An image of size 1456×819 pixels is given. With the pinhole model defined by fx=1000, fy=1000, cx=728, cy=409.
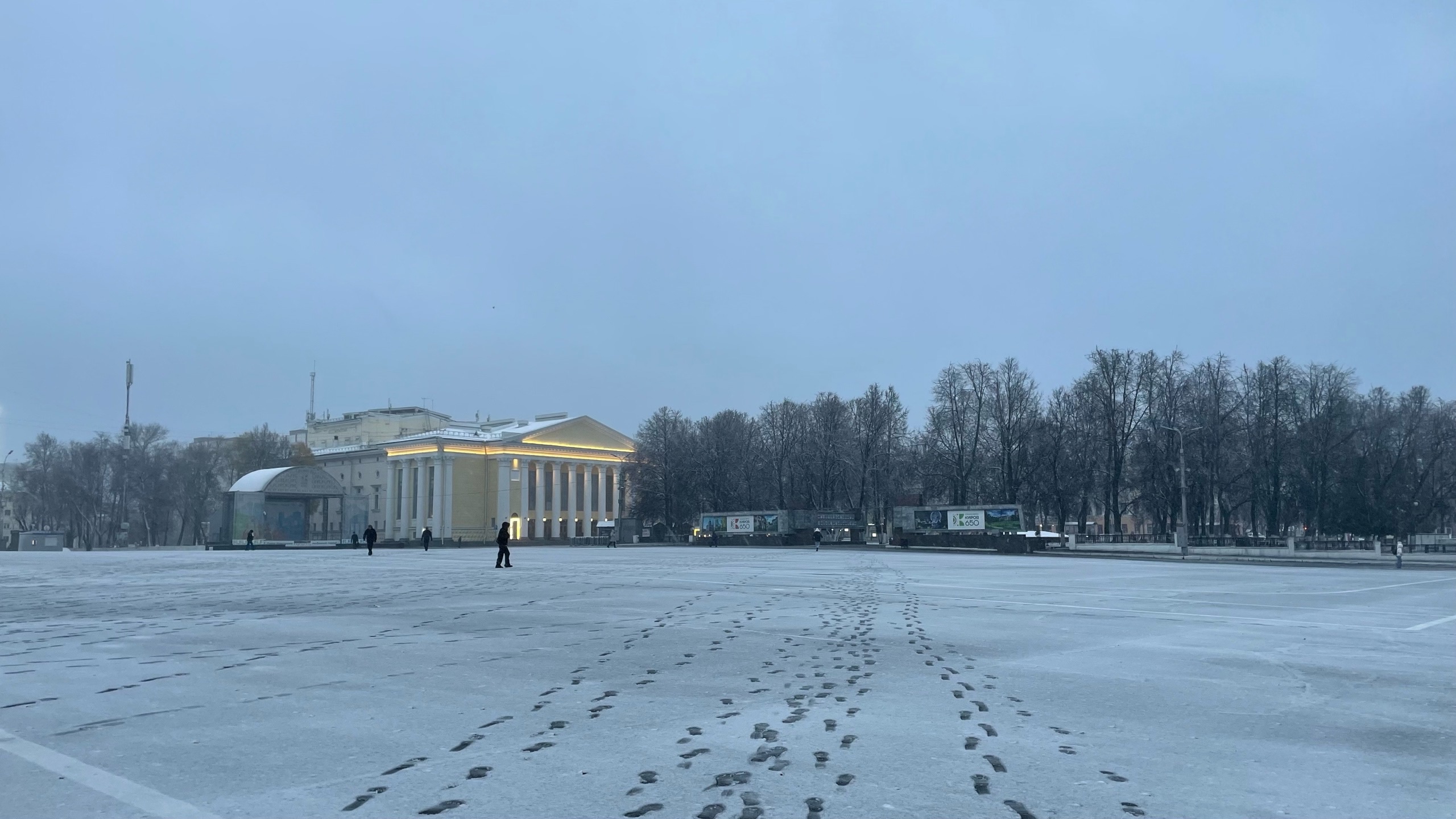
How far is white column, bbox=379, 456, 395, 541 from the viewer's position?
112m

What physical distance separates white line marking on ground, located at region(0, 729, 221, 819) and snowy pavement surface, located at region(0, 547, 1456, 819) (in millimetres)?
28

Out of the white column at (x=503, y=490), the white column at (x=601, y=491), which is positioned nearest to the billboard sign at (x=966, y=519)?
the white column at (x=503, y=490)

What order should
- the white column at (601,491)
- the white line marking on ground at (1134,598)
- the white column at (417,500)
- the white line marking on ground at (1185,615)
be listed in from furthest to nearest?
the white column at (601,491) < the white column at (417,500) < the white line marking on ground at (1134,598) < the white line marking on ground at (1185,615)

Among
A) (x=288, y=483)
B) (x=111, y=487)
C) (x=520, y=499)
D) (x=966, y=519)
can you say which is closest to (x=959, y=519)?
(x=966, y=519)

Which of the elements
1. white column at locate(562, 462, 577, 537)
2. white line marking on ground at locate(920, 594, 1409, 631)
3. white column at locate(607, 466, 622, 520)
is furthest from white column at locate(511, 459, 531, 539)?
white line marking on ground at locate(920, 594, 1409, 631)

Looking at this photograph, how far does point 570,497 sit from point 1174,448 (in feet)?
226

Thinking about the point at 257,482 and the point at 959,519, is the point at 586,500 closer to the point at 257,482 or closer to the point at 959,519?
the point at 257,482

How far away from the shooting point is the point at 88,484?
306 ft

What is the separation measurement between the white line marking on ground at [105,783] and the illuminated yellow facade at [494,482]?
9866 cm

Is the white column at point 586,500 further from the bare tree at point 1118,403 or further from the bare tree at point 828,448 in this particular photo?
the bare tree at point 1118,403

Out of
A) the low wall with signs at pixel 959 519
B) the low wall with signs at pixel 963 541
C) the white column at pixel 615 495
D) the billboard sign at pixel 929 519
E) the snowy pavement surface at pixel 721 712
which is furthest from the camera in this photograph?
the white column at pixel 615 495

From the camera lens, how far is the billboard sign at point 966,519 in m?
68.0

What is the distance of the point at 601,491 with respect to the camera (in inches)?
4823

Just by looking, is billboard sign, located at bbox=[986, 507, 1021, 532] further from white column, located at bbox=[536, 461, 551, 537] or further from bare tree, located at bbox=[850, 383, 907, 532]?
white column, located at bbox=[536, 461, 551, 537]
